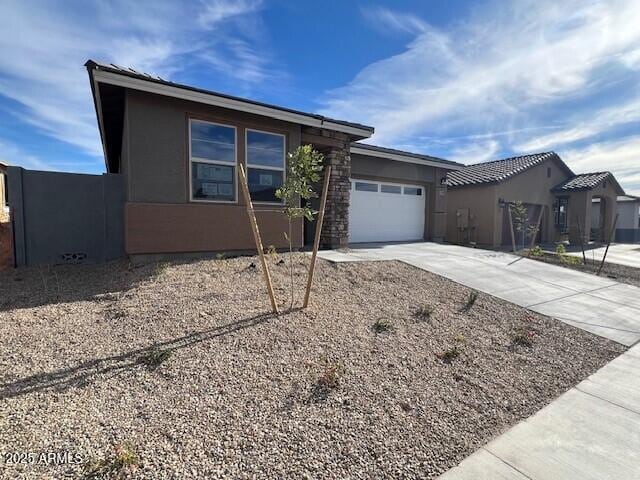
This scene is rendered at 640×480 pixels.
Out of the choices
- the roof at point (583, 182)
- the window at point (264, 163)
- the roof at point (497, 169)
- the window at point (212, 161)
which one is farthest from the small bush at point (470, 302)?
the roof at point (583, 182)

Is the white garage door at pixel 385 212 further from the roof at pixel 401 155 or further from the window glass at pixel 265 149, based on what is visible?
the window glass at pixel 265 149

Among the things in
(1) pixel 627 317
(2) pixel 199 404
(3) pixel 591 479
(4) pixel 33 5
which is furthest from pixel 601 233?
(4) pixel 33 5

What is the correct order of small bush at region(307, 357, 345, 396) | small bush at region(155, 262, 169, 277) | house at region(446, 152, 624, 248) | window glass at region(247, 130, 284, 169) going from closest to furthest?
1. small bush at region(307, 357, 345, 396)
2. small bush at region(155, 262, 169, 277)
3. window glass at region(247, 130, 284, 169)
4. house at region(446, 152, 624, 248)

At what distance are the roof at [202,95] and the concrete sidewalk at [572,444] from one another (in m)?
7.18

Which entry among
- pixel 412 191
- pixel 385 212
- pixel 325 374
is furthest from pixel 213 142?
pixel 412 191

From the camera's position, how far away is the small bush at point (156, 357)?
10.2 ft

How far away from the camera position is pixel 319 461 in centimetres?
220

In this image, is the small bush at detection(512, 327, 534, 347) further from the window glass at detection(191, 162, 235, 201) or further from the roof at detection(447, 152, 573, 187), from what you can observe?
the roof at detection(447, 152, 573, 187)

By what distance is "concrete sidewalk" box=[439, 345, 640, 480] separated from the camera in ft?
7.26

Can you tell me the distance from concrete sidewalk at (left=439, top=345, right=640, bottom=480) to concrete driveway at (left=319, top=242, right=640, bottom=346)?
7.02 ft

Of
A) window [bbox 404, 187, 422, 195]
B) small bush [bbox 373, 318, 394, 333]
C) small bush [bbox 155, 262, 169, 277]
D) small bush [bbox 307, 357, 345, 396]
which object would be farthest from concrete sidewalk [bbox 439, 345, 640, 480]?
window [bbox 404, 187, 422, 195]

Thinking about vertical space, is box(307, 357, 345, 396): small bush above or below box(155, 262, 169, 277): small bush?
below

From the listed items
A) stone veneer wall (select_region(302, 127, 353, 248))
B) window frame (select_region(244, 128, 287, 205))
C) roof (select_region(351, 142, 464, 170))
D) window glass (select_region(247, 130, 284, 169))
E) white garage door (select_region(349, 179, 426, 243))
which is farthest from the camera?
white garage door (select_region(349, 179, 426, 243))

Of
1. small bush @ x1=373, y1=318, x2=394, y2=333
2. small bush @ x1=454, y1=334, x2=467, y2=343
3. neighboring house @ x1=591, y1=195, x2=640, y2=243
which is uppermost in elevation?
neighboring house @ x1=591, y1=195, x2=640, y2=243
